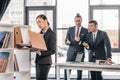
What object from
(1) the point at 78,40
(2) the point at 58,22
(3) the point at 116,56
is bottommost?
(3) the point at 116,56

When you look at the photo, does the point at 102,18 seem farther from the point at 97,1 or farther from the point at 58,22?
the point at 58,22

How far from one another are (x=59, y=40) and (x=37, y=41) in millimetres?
3197

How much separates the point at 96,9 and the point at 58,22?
3.40ft

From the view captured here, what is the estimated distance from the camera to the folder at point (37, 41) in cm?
388

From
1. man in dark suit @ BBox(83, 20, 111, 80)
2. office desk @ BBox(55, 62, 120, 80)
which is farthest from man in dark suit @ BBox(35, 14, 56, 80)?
man in dark suit @ BBox(83, 20, 111, 80)

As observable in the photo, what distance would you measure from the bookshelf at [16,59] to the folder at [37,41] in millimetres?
271

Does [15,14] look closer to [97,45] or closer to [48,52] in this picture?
[97,45]

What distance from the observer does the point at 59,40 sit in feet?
23.4

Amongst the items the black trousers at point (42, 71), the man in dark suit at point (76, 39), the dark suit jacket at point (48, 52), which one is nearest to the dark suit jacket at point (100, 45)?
the man in dark suit at point (76, 39)

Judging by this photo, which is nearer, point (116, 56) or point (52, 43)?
point (52, 43)

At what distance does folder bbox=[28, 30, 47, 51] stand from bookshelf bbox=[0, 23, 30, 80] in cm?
27

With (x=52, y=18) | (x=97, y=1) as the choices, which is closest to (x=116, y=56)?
(x=97, y=1)

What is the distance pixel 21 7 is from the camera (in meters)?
7.28

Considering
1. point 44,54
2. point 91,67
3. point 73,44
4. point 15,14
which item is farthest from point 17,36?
point 15,14
